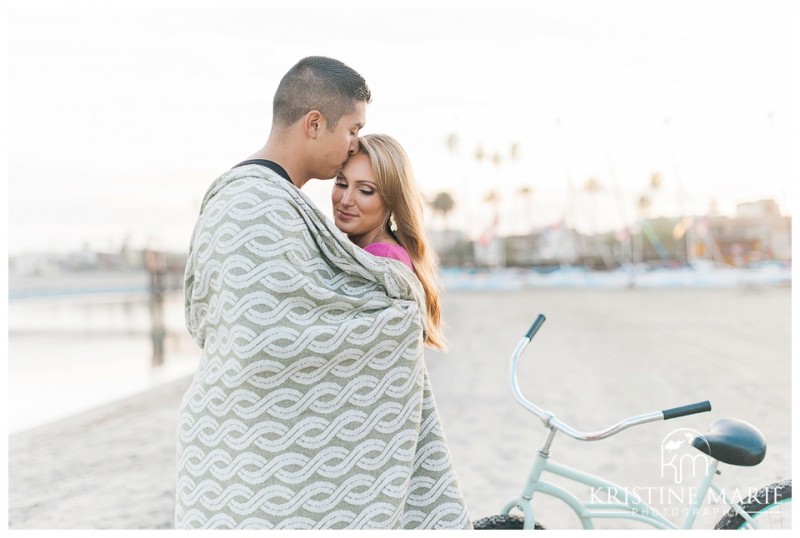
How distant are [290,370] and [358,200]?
59 cm

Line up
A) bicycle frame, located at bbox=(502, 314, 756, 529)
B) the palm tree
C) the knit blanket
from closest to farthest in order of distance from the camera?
the knit blanket, bicycle frame, located at bbox=(502, 314, 756, 529), the palm tree

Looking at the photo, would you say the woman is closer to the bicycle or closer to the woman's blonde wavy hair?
the woman's blonde wavy hair

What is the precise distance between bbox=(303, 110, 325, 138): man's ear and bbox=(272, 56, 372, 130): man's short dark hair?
12mm

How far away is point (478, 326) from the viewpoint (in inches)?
590

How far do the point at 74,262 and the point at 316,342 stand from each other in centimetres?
4881

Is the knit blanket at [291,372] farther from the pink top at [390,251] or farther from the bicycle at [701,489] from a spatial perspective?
the bicycle at [701,489]

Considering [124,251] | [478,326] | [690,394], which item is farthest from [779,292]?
[124,251]

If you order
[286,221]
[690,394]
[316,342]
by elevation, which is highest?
[286,221]

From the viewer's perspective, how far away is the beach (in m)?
4.41

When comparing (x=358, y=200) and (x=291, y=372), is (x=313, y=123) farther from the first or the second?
(x=291, y=372)

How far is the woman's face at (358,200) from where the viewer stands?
2.12m

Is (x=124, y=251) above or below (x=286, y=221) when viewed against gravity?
below

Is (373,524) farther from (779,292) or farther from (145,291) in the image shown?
(145,291)

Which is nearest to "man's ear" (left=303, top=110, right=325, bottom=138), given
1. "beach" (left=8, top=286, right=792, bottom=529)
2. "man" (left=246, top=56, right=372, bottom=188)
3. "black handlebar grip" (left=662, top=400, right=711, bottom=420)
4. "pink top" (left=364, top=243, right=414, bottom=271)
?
"man" (left=246, top=56, right=372, bottom=188)
